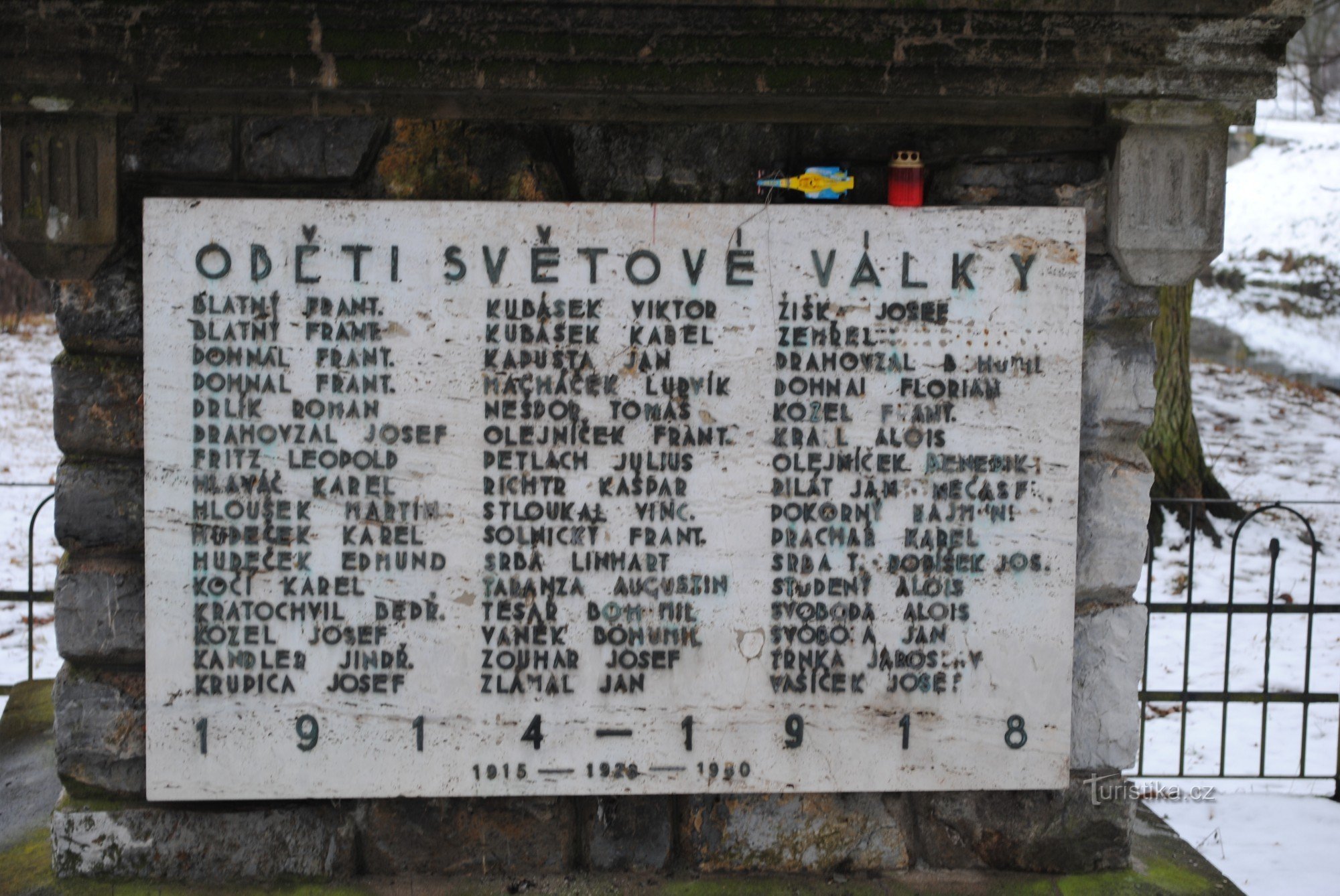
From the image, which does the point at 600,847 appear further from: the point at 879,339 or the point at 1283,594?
the point at 1283,594

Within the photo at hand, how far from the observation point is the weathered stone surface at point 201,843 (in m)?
2.80

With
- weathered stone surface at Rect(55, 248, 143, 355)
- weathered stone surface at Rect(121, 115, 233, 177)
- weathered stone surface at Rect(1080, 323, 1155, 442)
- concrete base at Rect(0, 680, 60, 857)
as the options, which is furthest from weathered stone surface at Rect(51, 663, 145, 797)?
weathered stone surface at Rect(1080, 323, 1155, 442)

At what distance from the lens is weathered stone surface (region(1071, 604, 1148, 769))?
2926mm

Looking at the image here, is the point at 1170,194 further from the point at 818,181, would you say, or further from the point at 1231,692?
the point at 1231,692

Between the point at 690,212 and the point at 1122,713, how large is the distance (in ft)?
5.78

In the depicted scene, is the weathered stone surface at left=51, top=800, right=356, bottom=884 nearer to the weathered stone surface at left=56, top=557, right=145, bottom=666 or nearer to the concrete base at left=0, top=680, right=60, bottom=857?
the concrete base at left=0, top=680, right=60, bottom=857

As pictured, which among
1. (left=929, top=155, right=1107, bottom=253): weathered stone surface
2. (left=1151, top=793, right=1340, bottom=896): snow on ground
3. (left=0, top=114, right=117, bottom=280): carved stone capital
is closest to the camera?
(left=0, top=114, right=117, bottom=280): carved stone capital

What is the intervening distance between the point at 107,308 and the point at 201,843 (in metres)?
1.39

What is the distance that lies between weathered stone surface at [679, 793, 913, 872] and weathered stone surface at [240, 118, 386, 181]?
1.90 meters

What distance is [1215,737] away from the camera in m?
4.88

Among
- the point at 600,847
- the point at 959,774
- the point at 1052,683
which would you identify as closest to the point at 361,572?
the point at 600,847

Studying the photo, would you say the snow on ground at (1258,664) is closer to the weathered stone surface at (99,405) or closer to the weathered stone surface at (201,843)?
the weathered stone surface at (201,843)

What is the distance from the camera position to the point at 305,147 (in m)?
2.76

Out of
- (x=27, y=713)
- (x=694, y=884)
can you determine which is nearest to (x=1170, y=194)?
(x=694, y=884)
